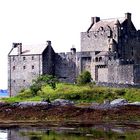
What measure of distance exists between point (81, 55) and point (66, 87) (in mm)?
13436

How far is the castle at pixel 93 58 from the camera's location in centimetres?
9954

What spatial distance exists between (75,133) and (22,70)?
6833 cm

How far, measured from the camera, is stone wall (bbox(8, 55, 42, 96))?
11025 centimetres

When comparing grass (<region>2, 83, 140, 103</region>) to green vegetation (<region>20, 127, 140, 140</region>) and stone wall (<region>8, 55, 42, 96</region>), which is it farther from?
green vegetation (<region>20, 127, 140, 140</region>)

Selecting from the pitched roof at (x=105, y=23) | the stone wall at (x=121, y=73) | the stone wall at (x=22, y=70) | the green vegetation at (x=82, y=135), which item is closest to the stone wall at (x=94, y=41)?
the pitched roof at (x=105, y=23)

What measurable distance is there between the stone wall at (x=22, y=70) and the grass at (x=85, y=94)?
619 inches

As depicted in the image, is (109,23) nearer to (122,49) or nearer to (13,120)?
(122,49)

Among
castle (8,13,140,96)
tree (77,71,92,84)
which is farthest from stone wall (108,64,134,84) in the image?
tree (77,71,92,84)

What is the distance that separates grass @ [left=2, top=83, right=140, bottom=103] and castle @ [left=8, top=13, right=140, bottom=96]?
26.6 ft

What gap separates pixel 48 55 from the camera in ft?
363

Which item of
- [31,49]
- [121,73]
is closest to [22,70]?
[31,49]

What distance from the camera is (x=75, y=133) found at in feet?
151

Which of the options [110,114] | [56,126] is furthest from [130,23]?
[56,126]

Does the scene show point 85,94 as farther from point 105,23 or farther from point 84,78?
point 105,23
